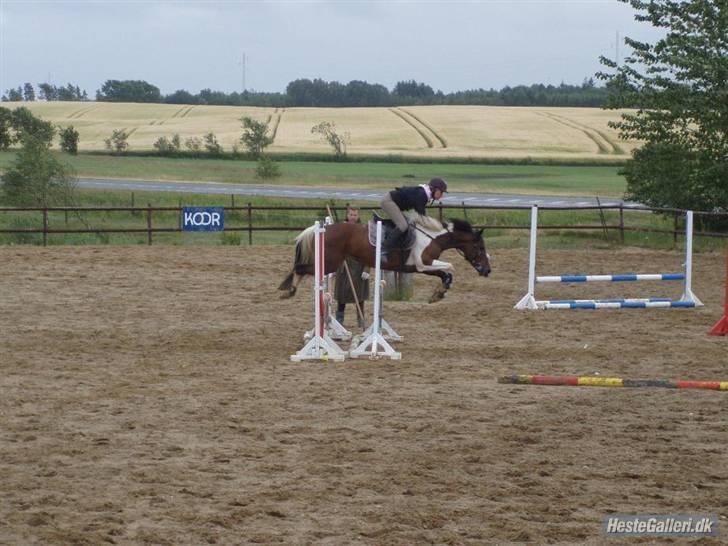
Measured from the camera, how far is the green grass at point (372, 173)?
5762 centimetres

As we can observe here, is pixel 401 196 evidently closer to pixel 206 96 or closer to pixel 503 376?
pixel 503 376

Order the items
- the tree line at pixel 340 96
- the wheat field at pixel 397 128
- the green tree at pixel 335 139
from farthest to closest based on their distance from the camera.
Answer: the tree line at pixel 340 96 → the wheat field at pixel 397 128 → the green tree at pixel 335 139

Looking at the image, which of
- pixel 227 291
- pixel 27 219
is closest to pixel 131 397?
pixel 227 291

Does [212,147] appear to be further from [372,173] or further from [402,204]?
[402,204]

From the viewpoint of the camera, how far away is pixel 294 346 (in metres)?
13.5

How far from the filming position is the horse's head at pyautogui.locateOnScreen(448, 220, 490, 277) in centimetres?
1443

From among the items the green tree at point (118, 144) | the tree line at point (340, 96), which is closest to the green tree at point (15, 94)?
the tree line at point (340, 96)

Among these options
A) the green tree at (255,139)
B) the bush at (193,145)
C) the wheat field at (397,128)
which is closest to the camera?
the green tree at (255,139)

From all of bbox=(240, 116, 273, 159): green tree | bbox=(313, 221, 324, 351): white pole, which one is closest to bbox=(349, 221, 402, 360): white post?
bbox=(313, 221, 324, 351): white pole

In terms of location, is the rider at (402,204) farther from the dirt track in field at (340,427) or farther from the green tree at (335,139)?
the green tree at (335,139)

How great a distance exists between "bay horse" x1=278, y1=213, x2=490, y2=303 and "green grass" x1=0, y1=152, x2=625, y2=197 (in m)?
38.8

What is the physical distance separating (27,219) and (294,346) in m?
23.2
